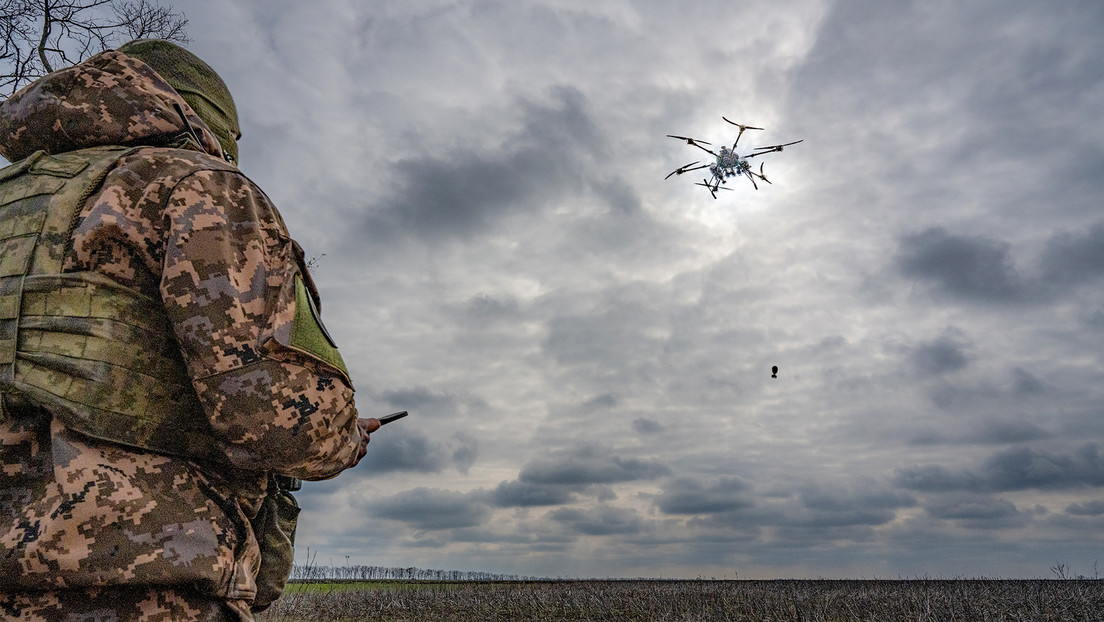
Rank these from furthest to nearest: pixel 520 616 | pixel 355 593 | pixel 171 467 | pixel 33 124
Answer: pixel 355 593, pixel 520 616, pixel 33 124, pixel 171 467

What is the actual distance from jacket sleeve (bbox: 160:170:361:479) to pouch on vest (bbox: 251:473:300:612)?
0.34 meters

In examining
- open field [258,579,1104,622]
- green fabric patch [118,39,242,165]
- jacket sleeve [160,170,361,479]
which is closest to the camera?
jacket sleeve [160,170,361,479]

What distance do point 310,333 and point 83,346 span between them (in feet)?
2.59

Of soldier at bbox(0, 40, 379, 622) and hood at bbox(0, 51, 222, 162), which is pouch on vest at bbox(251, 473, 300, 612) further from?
hood at bbox(0, 51, 222, 162)

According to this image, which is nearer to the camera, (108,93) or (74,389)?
(74,389)

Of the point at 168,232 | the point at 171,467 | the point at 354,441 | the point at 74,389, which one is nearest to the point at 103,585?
the point at 171,467

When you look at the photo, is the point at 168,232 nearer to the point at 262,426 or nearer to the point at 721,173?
the point at 262,426

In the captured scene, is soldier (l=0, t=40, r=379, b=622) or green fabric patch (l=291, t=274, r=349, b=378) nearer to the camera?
soldier (l=0, t=40, r=379, b=622)

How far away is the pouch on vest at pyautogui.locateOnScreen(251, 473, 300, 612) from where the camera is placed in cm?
307

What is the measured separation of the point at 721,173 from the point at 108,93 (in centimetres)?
981

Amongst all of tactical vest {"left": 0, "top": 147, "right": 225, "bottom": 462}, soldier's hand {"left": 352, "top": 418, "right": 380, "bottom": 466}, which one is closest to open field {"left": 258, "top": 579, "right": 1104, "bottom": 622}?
soldier's hand {"left": 352, "top": 418, "right": 380, "bottom": 466}

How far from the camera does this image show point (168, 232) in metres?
2.75

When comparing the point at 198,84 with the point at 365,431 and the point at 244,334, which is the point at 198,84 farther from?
the point at 365,431

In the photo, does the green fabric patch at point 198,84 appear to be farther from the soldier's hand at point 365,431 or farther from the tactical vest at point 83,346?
the soldier's hand at point 365,431
